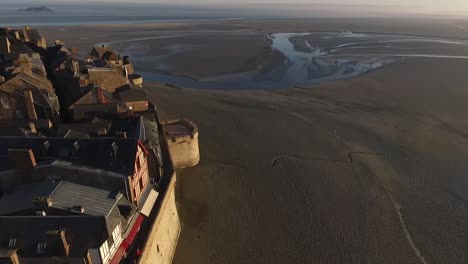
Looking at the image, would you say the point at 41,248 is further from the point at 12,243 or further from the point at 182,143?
the point at 182,143

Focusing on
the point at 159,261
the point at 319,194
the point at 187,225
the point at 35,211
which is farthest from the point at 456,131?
the point at 35,211

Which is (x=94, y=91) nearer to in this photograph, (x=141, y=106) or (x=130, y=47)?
(x=141, y=106)

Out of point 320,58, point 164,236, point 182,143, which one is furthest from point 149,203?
point 320,58

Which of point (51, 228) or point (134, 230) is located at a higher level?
point (51, 228)

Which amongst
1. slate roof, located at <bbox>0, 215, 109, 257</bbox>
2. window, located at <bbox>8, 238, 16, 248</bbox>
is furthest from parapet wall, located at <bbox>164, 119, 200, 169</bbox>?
window, located at <bbox>8, 238, 16, 248</bbox>

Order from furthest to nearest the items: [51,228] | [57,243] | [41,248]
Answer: [51,228], [41,248], [57,243]
